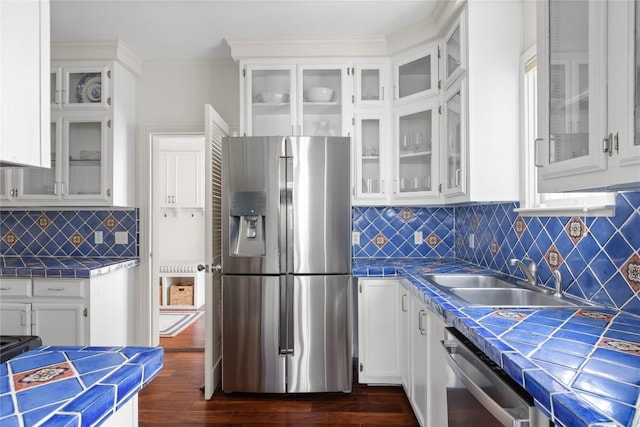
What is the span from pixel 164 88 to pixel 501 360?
131 inches

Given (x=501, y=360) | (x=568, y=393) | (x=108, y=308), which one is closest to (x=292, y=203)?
(x=108, y=308)

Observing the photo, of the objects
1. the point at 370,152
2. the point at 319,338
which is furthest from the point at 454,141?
the point at 319,338

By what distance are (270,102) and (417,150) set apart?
1.18 m

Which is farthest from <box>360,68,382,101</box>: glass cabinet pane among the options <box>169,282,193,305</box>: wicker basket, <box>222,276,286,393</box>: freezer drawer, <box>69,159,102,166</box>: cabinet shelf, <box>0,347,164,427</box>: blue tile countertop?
<box>169,282,193,305</box>: wicker basket

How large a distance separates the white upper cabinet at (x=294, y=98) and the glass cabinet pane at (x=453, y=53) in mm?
737

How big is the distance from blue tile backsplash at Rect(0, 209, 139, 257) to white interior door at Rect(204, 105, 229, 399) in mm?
1022

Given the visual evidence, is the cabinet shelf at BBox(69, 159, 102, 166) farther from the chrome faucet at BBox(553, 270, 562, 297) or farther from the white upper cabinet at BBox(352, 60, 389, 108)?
the chrome faucet at BBox(553, 270, 562, 297)

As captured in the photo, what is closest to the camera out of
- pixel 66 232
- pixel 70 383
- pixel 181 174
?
pixel 70 383

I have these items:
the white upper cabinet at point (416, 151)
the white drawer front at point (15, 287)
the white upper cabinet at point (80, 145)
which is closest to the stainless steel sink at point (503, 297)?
the white upper cabinet at point (416, 151)

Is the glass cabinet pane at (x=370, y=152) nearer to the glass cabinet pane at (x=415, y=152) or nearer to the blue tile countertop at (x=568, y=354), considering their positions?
the glass cabinet pane at (x=415, y=152)

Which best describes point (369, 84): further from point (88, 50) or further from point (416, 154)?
point (88, 50)

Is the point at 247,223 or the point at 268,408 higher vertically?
the point at 247,223

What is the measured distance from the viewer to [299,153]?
2.68 m

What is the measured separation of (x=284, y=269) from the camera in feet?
8.75
